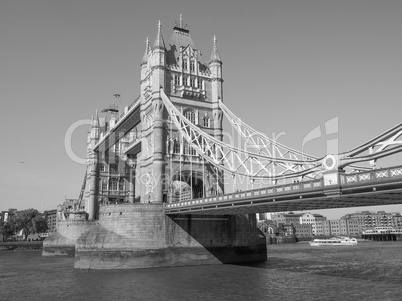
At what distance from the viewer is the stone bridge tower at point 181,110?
4403 cm

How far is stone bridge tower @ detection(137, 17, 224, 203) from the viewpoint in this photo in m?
44.0

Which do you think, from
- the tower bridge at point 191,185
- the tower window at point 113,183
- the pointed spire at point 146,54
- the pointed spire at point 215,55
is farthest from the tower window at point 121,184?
the pointed spire at point 215,55

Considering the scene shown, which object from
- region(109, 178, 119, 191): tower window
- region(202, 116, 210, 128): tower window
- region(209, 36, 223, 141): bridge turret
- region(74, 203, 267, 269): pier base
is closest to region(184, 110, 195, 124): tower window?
Answer: region(202, 116, 210, 128): tower window

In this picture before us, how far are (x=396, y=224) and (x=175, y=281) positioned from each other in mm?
183226

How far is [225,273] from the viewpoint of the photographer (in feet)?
107

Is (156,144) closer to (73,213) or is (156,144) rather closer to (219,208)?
(219,208)

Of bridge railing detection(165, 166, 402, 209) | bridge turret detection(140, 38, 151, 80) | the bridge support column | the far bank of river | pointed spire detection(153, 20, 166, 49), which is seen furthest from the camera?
the far bank of river

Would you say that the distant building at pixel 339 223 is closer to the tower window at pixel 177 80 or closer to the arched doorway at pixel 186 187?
the arched doorway at pixel 186 187

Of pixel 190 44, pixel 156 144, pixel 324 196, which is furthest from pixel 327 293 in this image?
pixel 190 44

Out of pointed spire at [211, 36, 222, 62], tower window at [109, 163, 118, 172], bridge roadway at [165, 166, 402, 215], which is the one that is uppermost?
pointed spire at [211, 36, 222, 62]

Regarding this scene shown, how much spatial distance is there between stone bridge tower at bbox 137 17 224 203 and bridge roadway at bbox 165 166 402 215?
36.3 ft

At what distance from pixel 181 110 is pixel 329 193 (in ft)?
89.3

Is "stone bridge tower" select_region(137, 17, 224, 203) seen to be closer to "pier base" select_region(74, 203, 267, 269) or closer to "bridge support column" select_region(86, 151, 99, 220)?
"pier base" select_region(74, 203, 267, 269)

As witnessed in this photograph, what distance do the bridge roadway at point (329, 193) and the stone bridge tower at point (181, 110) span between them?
11077 millimetres
